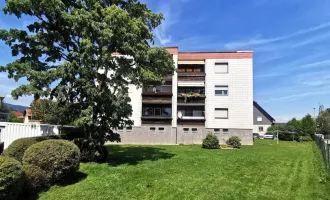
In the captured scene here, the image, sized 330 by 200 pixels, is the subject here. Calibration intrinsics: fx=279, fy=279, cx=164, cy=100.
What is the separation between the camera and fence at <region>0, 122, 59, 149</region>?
51.7ft

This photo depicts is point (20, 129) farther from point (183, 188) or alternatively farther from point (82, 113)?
point (183, 188)

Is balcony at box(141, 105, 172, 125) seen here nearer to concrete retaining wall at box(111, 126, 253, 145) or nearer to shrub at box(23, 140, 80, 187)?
concrete retaining wall at box(111, 126, 253, 145)

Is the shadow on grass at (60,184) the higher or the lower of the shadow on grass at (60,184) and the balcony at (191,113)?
the lower

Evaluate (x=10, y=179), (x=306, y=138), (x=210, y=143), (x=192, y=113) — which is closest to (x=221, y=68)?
(x=192, y=113)

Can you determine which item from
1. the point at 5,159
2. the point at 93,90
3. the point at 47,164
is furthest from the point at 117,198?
the point at 93,90

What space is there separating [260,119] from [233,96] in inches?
1699

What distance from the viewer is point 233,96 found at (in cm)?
3669

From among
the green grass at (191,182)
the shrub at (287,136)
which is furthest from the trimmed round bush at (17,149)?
the shrub at (287,136)

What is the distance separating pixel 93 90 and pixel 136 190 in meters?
6.30

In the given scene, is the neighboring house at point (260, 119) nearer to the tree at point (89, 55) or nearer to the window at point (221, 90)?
the window at point (221, 90)

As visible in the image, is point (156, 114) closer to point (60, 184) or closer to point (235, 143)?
point (235, 143)

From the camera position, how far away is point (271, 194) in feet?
32.9

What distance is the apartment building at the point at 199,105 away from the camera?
3584 centimetres

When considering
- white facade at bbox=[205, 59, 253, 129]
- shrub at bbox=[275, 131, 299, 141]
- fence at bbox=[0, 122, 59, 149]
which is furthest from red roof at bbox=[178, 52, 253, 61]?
fence at bbox=[0, 122, 59, 149]
